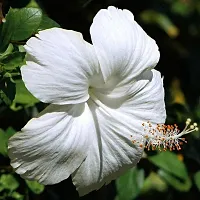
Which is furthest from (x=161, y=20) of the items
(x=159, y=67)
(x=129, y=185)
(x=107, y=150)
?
(x=107, y=150)

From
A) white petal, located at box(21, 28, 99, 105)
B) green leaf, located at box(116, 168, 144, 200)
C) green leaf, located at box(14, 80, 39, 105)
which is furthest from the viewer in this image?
green leaf, located at box(116, 168, 144, 200)

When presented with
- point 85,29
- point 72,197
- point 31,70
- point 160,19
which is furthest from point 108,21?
point 160,19

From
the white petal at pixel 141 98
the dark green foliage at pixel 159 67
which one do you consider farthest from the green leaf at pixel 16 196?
the white petal at pixel 141 98

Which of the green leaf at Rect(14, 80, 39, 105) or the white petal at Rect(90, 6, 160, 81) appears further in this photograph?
the green leaf at Rect(14, 80, 39, 105)

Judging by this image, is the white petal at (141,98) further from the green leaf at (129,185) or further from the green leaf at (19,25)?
the green leaf at (129,185)

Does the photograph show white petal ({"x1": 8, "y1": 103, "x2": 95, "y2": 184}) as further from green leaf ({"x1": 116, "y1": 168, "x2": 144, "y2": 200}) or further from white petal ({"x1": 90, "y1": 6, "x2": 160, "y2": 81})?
green leaf ({"x1": 116, "y1": 168, "x2": 144, "y2": 200})

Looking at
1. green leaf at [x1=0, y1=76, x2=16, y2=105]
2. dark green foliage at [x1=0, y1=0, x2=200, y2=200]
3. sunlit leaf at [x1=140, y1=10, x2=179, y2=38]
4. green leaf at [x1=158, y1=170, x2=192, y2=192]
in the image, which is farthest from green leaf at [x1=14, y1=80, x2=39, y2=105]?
sunlit leaf at [x1=140, y1=10, x2=179, y2=38]
